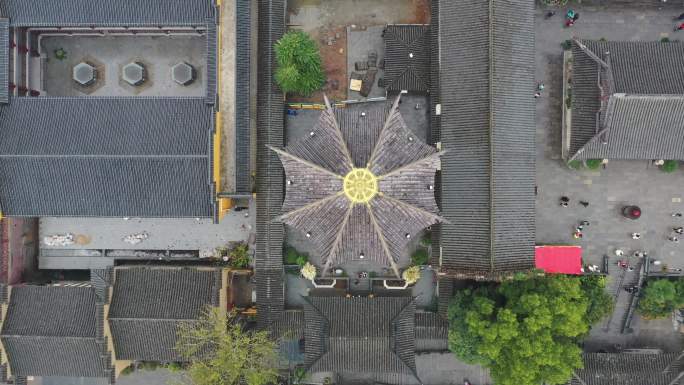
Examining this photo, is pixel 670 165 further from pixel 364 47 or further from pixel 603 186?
pixel 364 47

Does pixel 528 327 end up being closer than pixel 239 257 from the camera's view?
Yes

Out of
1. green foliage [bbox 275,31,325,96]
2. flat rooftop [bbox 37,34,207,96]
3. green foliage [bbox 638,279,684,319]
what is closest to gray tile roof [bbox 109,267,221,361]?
flat rooftop [bbox 37,34,207,96]

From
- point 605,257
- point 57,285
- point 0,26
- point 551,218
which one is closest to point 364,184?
point 551,218

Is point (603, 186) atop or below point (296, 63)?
below

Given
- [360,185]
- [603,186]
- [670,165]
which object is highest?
[670,165]

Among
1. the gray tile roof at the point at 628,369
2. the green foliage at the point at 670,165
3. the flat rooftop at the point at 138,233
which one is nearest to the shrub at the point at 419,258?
the flat rooftop at the point at 138,233

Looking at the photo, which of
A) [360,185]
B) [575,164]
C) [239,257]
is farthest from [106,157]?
[575,164]

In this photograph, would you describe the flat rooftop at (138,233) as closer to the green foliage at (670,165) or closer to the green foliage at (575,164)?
the green foliage at (575,164)
